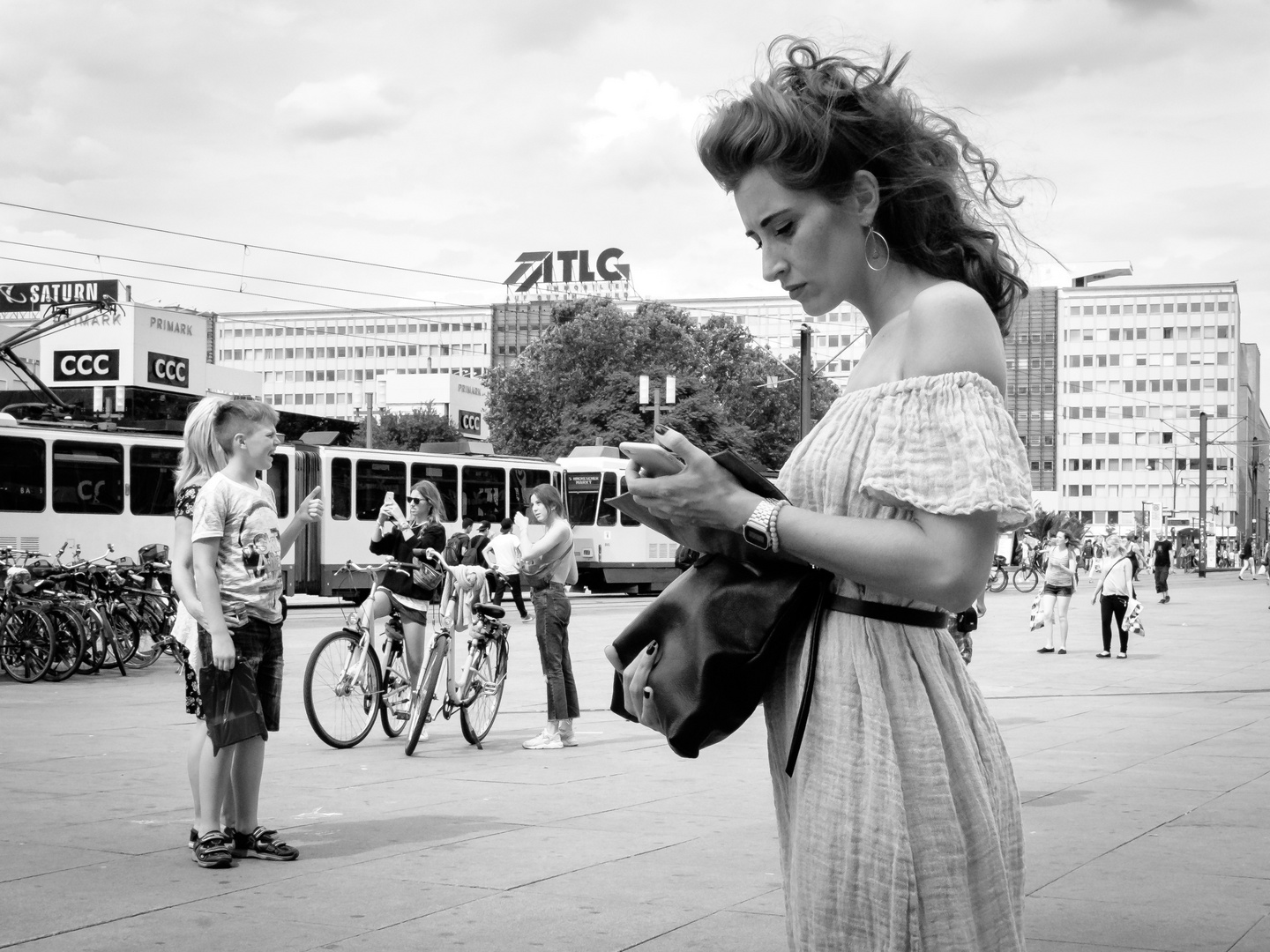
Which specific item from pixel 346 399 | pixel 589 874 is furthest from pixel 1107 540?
pixel 346 399

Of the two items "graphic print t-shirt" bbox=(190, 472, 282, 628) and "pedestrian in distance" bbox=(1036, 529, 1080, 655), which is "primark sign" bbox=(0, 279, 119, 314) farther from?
"graphic print t-shirt" bbox=(190, 472, 282, 628)

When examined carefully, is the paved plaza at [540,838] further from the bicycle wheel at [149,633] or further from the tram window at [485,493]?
the tram window at [485,493]

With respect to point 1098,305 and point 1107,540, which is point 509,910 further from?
point 1098,305

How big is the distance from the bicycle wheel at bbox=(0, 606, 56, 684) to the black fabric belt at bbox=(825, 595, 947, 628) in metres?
14.7

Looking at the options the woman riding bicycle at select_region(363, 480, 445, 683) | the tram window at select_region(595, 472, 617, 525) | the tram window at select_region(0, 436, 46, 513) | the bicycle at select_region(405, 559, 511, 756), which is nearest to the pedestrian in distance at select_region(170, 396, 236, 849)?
the bicycle at select_region(405, 559, 511, 756)

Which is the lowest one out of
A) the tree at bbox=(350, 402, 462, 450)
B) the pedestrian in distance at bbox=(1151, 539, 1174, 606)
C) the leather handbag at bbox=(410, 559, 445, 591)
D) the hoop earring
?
the pedestrian in distance at bbox=(1151, 539, 1174, 606)

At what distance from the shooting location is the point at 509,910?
5379mm

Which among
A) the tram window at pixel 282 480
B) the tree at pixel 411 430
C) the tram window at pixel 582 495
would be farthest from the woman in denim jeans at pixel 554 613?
the tree at pixel 411 430

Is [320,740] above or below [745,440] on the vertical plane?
below

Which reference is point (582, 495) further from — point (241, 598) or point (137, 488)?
point (241, 598)

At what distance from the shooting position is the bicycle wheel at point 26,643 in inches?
603

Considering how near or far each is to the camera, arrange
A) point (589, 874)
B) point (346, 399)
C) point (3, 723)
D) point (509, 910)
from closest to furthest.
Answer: point (509, 910) → point (589, 874) → point (3, 723) → point (346, 399)

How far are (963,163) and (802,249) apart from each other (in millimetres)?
308

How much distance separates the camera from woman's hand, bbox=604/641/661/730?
84.0 inches
